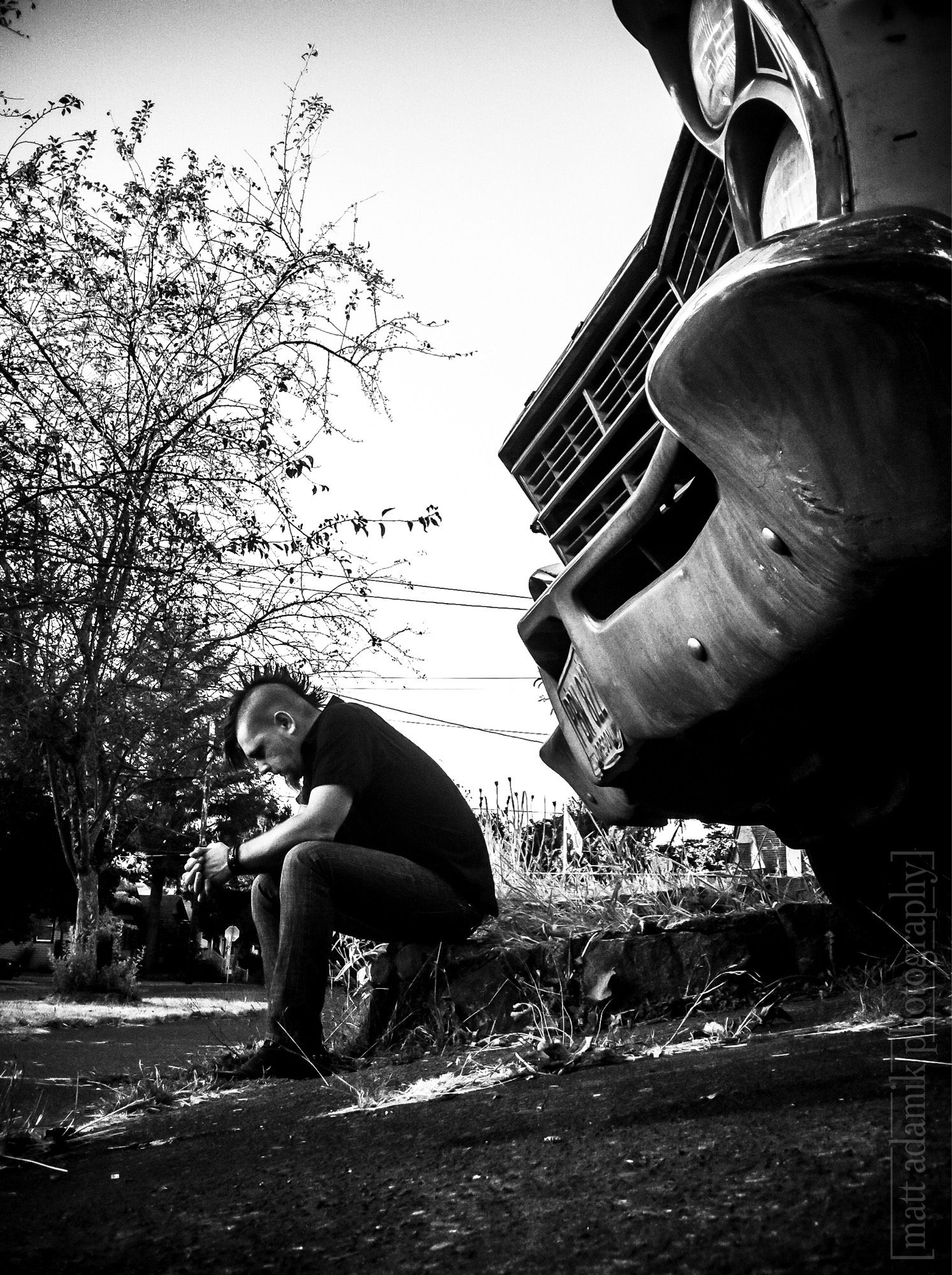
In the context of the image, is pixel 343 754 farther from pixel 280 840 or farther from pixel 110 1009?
pixel 110 1009

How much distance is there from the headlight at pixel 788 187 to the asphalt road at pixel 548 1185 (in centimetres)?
136

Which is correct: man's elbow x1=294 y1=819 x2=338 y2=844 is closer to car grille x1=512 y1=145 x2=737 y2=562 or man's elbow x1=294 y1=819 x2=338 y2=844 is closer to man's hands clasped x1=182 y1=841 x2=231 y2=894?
man's hands clasped x1=182 y1=841 x2=231 y2=894

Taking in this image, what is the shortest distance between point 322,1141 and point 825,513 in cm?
134

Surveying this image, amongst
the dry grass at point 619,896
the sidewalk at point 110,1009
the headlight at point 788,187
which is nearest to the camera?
the headlight at point 788,187

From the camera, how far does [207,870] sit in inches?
135

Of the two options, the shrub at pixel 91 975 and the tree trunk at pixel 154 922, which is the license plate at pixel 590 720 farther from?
the tree trunk at pixel 154 922

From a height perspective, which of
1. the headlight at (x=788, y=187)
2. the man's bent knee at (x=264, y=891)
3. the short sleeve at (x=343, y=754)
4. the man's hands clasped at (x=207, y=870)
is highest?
the headlight at (x=788, y=187)

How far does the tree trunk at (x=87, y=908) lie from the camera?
12133 millimetres

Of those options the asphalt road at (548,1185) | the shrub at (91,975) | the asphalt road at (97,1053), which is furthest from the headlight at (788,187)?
the shrub at (91,975)

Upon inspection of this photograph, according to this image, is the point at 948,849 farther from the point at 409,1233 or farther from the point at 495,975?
the point at 409,1233

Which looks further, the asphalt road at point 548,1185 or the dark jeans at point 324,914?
the dark jeans at point 324,914

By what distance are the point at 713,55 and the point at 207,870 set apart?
2669mm

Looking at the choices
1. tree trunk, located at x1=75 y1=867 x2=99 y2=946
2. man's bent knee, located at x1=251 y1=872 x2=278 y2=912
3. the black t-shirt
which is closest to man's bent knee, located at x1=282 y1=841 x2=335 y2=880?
the black t-shirt

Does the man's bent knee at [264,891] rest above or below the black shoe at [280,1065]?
above
